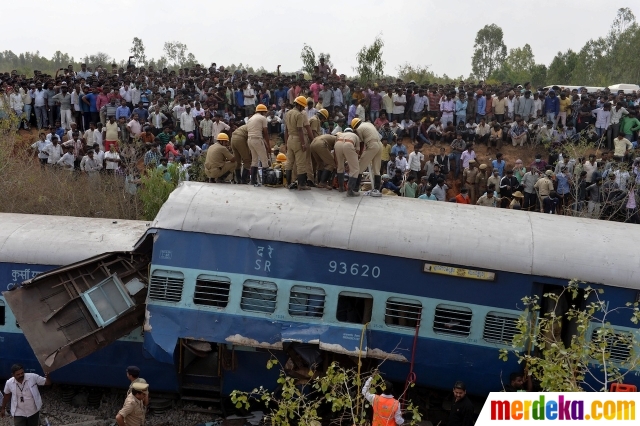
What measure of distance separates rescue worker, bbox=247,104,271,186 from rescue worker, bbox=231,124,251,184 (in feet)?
0.82

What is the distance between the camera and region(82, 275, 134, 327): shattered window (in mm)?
11773

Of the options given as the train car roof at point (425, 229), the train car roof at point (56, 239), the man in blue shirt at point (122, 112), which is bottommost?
the train car roof at point (56, 239)

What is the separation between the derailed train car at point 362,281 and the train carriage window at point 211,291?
2 centimetres

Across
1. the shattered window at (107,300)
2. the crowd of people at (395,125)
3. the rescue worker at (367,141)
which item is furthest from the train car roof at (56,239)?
the crowd of people at (395,125)

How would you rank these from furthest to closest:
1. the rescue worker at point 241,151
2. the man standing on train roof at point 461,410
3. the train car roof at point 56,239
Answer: the rescue worker at point 241,151 → the train car roof at point 56,239 → the man standing on train roof at point 461,410

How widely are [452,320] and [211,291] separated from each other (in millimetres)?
3572

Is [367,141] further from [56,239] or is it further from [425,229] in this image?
[56,239]

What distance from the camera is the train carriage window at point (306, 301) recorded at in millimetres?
11625

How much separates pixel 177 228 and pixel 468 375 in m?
4.80

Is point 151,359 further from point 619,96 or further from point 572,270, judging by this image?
point 619,96

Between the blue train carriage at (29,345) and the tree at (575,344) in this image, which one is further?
the blue train carriage at (29,345)

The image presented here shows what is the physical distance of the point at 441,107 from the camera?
24.5m

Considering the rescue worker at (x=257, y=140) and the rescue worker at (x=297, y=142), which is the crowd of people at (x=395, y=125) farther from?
the rescue worker at (x=297, y=142)

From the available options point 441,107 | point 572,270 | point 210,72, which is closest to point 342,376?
point 572,270
